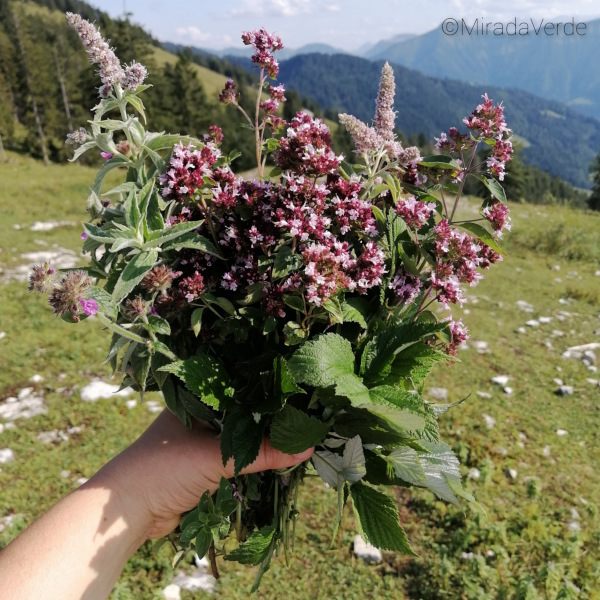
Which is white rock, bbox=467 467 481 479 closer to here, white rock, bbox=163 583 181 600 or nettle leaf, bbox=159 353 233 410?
white rock, bbox=163 583 181 600

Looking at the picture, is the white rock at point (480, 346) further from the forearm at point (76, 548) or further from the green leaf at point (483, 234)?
the forearm at point (76, 548)

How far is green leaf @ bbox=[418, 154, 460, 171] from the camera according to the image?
2.11m

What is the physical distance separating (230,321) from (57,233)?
12.2 meters

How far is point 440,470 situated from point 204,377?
1228 millimetres

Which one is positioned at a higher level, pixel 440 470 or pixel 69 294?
pixel 69 294

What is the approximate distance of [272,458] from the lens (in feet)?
7.69

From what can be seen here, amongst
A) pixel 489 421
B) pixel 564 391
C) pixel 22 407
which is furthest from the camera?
pixel 564 391

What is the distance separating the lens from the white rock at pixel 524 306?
1049 centimetres

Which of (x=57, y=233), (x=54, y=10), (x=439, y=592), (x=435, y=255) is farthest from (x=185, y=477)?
(x=54, y=10)

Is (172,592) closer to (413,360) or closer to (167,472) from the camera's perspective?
(167,472)

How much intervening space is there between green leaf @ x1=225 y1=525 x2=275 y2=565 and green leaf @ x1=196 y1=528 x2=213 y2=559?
0.13m

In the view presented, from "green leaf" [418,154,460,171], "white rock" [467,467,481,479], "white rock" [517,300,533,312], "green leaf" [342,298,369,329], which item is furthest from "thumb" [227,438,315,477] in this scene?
"white rock" [517,300,533,312]

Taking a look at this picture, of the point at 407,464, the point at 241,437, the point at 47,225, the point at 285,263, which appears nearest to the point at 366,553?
the point at 407,464

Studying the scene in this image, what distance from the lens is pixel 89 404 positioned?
633 cm
